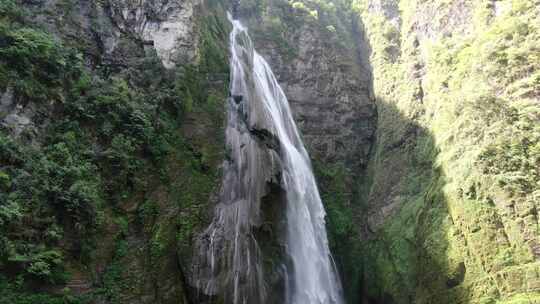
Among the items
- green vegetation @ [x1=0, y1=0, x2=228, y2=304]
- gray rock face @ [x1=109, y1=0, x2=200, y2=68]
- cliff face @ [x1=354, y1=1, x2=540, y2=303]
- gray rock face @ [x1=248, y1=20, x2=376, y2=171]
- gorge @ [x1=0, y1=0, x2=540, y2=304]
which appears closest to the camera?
green vegetation @ [x1=0, y1=0, x2=228, y2=304]

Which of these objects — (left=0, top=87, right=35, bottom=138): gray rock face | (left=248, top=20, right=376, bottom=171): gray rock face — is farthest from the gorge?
(left=248, top=20, right=376, bottom=171): gray rock face

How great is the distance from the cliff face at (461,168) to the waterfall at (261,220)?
2984 millimetres

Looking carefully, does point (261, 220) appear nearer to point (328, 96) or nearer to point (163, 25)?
point (163, 25)

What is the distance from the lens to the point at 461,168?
487 inches

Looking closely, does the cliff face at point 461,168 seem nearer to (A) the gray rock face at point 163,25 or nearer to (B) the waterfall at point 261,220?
(B) the waterfall at point 261,220

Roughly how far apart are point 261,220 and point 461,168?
7.13 metres

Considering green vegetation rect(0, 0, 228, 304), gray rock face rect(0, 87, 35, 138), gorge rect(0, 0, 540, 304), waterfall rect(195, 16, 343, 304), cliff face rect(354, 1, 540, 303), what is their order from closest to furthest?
green vegetation rect(0, 0, 228, 304) → gorge rect(0, 0, 540, 304) → gray rock face rect(0, 87, 35, 138) → waterfall rect(195, 16, 343, 304) → cliff face rect(354, 1, 540, 303)

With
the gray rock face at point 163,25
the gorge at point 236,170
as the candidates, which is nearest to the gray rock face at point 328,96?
the gorge at point 236,170

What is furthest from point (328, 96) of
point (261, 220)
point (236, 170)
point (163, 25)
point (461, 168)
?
point (261, 220)

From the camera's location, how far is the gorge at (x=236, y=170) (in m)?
8.27

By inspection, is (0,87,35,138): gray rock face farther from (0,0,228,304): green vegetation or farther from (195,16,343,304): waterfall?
(195,16,343,304): waterfall

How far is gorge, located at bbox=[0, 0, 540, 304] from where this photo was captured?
8.27 metres

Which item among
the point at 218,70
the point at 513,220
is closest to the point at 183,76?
the point at 218,70

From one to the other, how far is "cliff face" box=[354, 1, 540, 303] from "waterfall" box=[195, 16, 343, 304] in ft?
9.79
